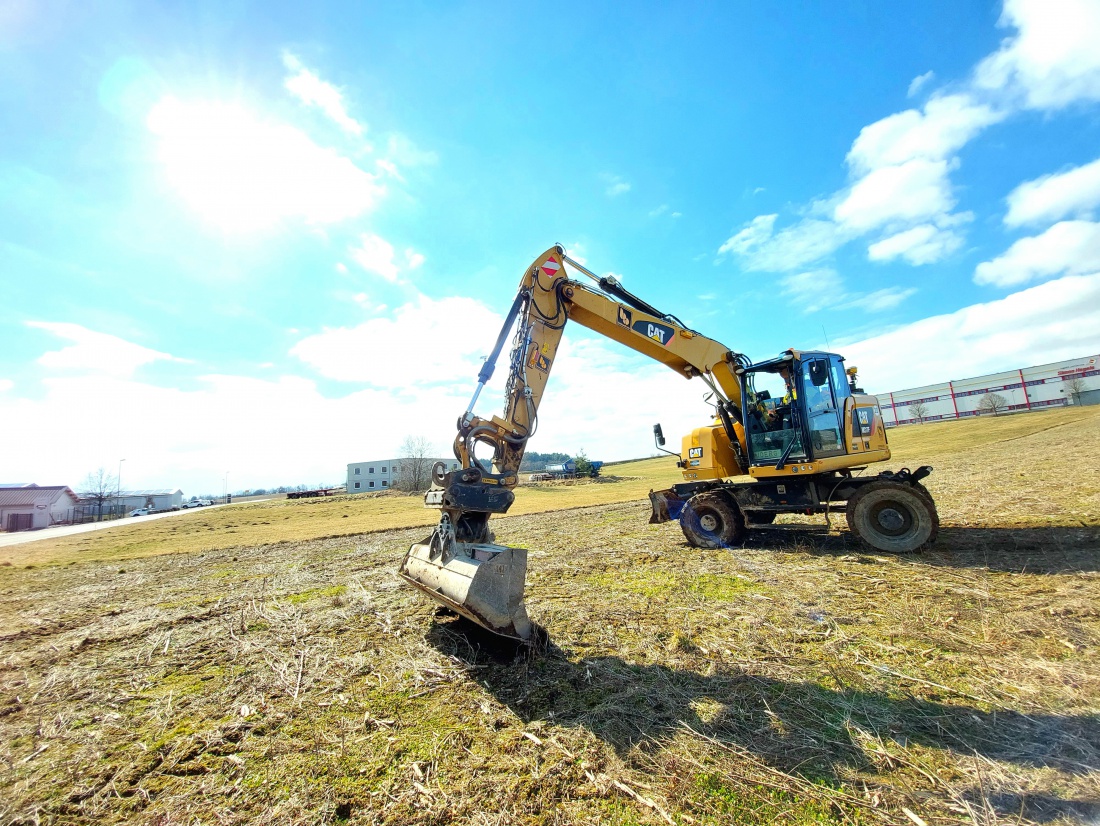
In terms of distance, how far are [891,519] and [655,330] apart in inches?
217

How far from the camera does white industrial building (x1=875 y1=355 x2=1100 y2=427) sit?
6381cm

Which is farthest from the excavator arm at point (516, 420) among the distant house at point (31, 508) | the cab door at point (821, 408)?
the distant house at point (31, 508)

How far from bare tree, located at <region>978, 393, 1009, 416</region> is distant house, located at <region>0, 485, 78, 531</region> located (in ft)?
382

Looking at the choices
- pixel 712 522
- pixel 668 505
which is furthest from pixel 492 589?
pixel 668 505

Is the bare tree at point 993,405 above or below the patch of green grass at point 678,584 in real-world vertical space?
above

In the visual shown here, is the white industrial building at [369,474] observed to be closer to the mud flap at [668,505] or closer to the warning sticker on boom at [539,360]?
the mud flap at [668,505]

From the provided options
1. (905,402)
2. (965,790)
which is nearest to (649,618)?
(965,790)

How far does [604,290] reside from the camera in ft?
29.1

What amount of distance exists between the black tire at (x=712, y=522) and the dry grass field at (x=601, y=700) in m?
2.01

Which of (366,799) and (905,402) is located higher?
(905,402)

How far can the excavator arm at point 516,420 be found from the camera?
173 inches

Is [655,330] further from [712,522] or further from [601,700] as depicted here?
[601,700]

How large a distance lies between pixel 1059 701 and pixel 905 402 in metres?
96.3

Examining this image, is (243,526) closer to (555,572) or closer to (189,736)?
(555,572)
